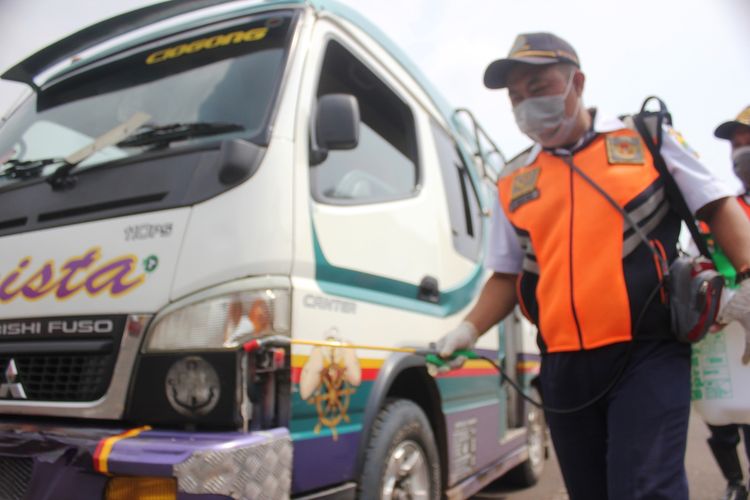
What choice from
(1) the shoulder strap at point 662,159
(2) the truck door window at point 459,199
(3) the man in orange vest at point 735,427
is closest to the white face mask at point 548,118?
(1) the shoulder strap at point 662,159

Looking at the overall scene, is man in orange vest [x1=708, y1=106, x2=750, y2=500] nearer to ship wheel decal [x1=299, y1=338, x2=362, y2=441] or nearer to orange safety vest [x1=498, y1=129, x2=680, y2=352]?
orange safety vest [x1=498, y1=129, x2=680, y2=352]

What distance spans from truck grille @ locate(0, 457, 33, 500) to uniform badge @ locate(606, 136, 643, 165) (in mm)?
2088

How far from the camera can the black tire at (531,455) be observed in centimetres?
517

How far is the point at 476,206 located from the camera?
4.11 meters

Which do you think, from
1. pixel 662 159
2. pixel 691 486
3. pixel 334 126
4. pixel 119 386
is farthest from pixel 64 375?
pixel 691 486

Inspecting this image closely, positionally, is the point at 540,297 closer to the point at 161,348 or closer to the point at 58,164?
the point at 161,348

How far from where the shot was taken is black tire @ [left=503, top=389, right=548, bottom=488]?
517 cm

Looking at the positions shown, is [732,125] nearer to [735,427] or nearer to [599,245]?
[735,427]

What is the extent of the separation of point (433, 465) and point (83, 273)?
177 centimetres

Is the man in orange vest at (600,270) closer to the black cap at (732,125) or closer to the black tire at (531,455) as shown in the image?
the black cap at (732,125)

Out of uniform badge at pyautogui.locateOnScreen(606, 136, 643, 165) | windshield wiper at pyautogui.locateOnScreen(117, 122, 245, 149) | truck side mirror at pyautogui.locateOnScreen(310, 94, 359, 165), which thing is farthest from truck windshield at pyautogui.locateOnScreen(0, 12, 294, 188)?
uniform badge at pyautogui.locateOnScreen(606, 136, 643, 165)

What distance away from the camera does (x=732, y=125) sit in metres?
3.16

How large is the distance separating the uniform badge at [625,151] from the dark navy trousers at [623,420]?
56 centimetres

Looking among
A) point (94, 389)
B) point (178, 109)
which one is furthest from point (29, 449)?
point (178, 109)
